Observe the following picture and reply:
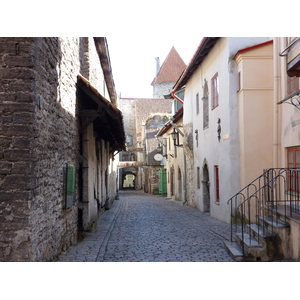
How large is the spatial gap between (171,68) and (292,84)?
43.5 meters

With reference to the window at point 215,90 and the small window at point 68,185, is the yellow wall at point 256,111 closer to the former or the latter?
the window at point 215,90

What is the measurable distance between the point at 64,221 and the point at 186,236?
3513mm

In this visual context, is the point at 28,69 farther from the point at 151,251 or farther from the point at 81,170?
the point at 81,170

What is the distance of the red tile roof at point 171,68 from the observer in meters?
50.4

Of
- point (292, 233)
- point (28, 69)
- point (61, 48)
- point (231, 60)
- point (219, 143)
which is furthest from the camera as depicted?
point (219, 143)

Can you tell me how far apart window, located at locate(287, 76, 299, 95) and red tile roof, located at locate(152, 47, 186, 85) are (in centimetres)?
4253

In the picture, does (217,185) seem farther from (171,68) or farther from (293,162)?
(171,68)

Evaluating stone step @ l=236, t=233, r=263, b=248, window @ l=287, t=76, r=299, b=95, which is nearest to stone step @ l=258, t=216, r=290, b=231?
stone step @ l=236, t=233, r=263, b=248

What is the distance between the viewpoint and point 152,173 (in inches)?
1265

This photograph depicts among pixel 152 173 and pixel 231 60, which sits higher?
pixel 231 60

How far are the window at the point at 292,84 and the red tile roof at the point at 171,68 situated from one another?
140ft

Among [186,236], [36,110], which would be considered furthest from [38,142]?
[186,236]

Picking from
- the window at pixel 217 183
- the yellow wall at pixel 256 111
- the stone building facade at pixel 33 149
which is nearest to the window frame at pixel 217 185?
Answer: the window at pixel 217 183

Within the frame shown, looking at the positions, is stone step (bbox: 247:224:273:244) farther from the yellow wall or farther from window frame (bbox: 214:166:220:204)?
window frame (bbox: 214:166:220:204)
